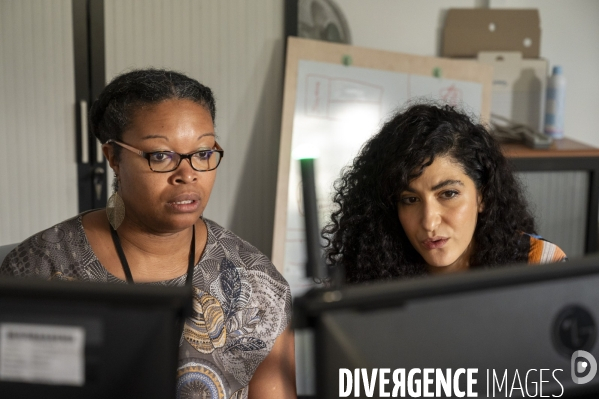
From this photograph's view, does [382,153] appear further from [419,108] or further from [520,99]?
[520,99]

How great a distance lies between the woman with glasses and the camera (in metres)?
1.17

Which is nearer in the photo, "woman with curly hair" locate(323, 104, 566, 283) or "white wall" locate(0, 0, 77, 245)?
"woman with curly hair" locate(323, 104, 566, 283)

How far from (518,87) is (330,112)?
37.1 inches

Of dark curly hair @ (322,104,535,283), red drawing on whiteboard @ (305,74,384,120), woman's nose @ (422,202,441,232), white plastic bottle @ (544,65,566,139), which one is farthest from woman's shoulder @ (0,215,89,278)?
white plastic bottle @ (544,65,566,139)

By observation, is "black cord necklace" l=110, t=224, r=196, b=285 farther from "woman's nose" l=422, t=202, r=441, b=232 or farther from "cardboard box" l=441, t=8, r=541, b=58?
"cardboard box" l=441, t=8, r=541, b=58

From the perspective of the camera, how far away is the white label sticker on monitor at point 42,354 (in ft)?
1.36

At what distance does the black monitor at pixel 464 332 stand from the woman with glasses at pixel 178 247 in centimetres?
73

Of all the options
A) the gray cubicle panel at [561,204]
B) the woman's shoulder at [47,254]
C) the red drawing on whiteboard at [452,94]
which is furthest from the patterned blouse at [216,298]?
the red drawing on whiteboard at [452,94]

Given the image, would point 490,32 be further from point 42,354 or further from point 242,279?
point 42,354

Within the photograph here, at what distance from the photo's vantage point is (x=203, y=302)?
117 cm

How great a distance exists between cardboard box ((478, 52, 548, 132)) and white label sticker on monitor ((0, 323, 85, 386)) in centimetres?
283

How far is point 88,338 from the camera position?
42 centimetres

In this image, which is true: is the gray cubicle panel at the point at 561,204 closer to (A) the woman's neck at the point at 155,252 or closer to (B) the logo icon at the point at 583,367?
(A) the woman's neck at the point at 155,252

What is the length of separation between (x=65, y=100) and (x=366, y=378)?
264 centimetres
